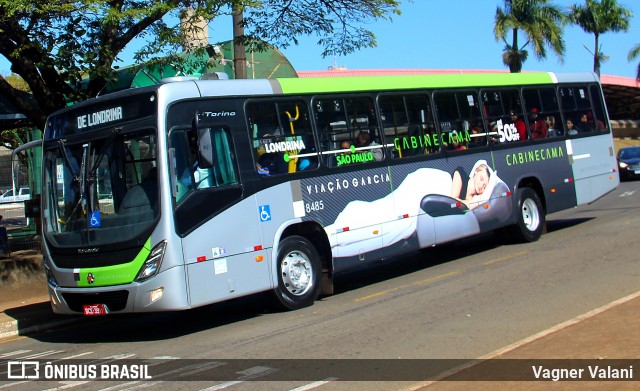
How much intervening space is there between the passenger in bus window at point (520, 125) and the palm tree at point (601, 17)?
42472mm

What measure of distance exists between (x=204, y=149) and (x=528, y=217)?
26.8 ft

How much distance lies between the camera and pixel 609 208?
68.3 feet

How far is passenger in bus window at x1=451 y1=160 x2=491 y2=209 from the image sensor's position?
44.4ft

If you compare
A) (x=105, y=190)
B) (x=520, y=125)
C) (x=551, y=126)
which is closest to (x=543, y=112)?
(x=551, y=126)

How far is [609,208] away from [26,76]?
602 inches

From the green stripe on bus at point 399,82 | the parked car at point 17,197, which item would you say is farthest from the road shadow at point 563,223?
the parked car at point 17,197

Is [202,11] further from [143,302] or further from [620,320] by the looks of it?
[620,320]

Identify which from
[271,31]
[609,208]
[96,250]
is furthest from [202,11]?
[609,208]

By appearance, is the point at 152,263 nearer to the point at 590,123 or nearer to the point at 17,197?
the point at 590,123

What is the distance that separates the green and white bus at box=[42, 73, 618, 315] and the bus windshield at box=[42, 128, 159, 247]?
0.7 inches

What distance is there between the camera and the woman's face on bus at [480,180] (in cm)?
1393

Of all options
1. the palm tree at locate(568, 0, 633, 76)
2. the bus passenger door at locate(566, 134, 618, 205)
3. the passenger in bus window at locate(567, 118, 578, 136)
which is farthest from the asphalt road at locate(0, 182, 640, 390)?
the palm tree at locate(568, 0, 633, 76)

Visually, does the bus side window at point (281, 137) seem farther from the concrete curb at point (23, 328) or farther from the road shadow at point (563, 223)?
the road shadow at point (563, 223)

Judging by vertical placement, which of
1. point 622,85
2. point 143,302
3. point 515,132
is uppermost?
point 622,85
